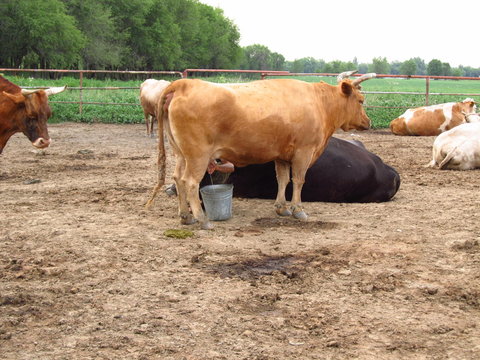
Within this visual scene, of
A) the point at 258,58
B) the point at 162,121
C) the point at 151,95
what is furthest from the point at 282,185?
the point at 258,58

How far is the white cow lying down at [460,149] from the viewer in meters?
9.33

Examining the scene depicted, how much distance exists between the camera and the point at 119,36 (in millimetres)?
61875

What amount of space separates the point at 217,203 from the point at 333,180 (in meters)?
Result: 1.71

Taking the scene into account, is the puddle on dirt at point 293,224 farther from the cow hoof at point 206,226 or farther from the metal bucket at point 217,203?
the cow hoof at point 206,226

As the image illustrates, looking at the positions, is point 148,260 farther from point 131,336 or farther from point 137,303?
point 131,336

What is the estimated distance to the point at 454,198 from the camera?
7297mm

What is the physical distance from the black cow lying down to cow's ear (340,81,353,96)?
0.81 metres

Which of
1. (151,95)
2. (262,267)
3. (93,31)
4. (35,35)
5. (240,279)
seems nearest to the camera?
(240,279)

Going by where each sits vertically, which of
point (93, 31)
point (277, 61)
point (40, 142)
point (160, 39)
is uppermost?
point (277, 61)

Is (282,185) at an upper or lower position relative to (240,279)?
upper

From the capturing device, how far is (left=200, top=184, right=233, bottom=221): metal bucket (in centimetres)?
615

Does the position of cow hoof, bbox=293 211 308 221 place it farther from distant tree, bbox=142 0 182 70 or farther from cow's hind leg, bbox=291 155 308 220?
distant tree, bbox=142 0 182 70

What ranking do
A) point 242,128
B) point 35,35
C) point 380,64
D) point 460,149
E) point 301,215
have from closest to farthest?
point 242,128 → point 301,215 → point 460,149 → point 35,35 → point 380,64

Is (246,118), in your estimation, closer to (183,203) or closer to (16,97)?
(183,203)
